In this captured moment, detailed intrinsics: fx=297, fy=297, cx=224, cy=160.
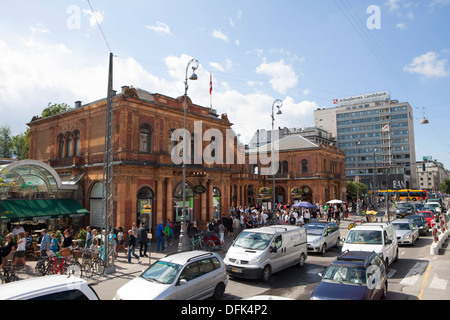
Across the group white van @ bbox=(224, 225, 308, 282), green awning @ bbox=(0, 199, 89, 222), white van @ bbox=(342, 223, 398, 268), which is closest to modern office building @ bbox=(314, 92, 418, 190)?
white van @ bbox=(342, 223, 398, 268)

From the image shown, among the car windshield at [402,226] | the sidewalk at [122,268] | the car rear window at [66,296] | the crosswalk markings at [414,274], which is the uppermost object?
the car rear window at [66,296]

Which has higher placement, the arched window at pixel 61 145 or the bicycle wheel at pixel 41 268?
the arched window at pixel 61 145

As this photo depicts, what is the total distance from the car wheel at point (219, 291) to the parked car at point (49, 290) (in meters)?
4.50

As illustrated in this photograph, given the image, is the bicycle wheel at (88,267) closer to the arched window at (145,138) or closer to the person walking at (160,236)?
the person walking at (160,236)

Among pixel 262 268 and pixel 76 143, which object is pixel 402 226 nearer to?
pixel 262 268

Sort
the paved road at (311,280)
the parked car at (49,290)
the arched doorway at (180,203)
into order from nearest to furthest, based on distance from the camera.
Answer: the parked car at (49,290), the paved road at (311,280), the arched doorway at (180,203)

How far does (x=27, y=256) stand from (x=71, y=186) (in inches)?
313

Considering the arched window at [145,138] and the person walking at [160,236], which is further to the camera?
the arched window at [145,138]

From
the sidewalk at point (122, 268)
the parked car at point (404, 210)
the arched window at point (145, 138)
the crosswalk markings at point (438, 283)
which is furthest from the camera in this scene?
the parked car at point (404, 210)

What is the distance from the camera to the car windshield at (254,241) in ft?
40.9

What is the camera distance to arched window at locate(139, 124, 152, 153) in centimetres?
2375

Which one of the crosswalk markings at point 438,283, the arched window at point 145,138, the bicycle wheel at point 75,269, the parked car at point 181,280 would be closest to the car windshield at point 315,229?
the crosswalk markings at point 438,283
